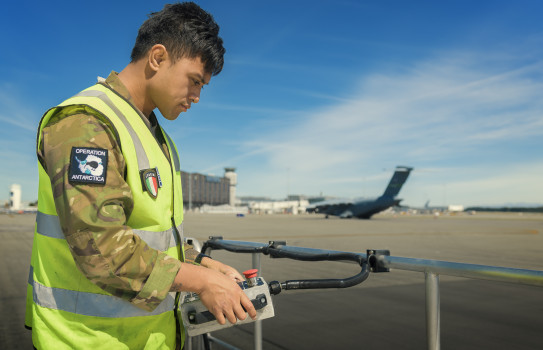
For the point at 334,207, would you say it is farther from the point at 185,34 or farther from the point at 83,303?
the point at 83,303

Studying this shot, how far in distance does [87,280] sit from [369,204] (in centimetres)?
5177

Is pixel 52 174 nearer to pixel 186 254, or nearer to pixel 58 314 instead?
pixel 58 314

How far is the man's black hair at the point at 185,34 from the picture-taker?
57.0 inches

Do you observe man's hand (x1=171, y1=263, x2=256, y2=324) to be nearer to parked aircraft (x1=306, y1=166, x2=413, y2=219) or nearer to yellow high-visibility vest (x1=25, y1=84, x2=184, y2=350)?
yellow high-visibility vest (x1=25, y1=84, x2=184, y2=350)

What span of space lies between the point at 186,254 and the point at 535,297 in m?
7.14

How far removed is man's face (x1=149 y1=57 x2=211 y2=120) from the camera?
57.6 inches

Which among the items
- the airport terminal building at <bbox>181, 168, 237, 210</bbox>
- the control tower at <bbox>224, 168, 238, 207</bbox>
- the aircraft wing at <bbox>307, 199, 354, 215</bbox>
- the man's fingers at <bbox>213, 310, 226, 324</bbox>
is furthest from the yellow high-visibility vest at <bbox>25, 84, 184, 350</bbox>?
the control tower at <bbox>224, 168, 238, 207</bbox>

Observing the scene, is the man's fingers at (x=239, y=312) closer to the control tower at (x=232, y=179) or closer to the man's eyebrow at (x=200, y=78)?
the man's eyebrow at (x=200, y=78)

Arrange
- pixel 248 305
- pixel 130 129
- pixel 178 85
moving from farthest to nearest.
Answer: pixel 178 85 < pixel 130 129 < pixel 248 305

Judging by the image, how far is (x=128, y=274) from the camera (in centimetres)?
115

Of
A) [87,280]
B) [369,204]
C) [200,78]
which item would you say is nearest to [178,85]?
[200,78]

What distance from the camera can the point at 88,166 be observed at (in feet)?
3.75

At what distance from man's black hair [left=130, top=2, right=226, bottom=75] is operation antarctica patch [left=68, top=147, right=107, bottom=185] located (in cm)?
50

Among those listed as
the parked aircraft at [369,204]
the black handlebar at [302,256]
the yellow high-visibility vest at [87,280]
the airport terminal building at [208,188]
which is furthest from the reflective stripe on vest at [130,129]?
the airport terminal building at [208,188]
